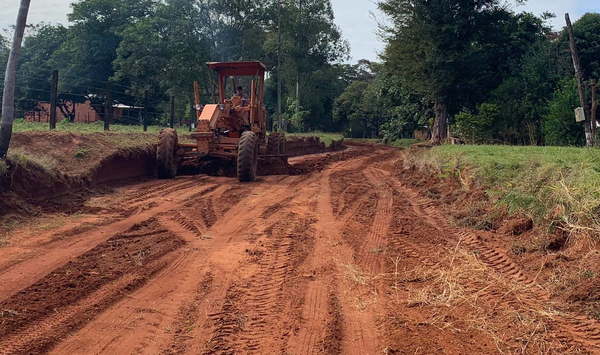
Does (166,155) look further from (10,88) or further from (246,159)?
(10,88)

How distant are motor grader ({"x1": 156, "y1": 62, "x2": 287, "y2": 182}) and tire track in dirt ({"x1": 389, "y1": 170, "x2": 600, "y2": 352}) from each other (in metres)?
6.19

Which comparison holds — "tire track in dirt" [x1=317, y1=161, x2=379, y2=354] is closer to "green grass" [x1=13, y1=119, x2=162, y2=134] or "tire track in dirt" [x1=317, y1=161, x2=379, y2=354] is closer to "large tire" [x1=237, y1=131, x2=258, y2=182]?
"large tire" [x1=237, y1=131, x2=258, y2=182]

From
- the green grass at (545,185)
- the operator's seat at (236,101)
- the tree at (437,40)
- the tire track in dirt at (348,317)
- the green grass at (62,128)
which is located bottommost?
the tire track in dirt at (348,317)

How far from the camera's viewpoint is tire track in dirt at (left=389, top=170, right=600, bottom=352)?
426 cm

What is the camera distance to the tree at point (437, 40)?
25.9 m

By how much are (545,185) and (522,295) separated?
3.40 meters

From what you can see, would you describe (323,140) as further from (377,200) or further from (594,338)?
(594,338)

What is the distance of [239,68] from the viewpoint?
15.4 m

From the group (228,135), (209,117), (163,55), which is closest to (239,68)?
(228,135)

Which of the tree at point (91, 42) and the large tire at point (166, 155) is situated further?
the tree at point (91, 42)

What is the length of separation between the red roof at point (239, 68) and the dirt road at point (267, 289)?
276 inches

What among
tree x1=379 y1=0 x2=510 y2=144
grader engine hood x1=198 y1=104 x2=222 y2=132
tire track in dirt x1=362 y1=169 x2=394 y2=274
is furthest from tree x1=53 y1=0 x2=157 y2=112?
tire track in dirt x1=362 y1=169 x2=394 y2=274

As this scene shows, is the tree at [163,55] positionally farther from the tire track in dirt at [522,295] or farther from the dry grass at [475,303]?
the dry grass at [475,303]

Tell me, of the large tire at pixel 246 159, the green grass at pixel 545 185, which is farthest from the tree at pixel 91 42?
the green grass at pixel 545 185
